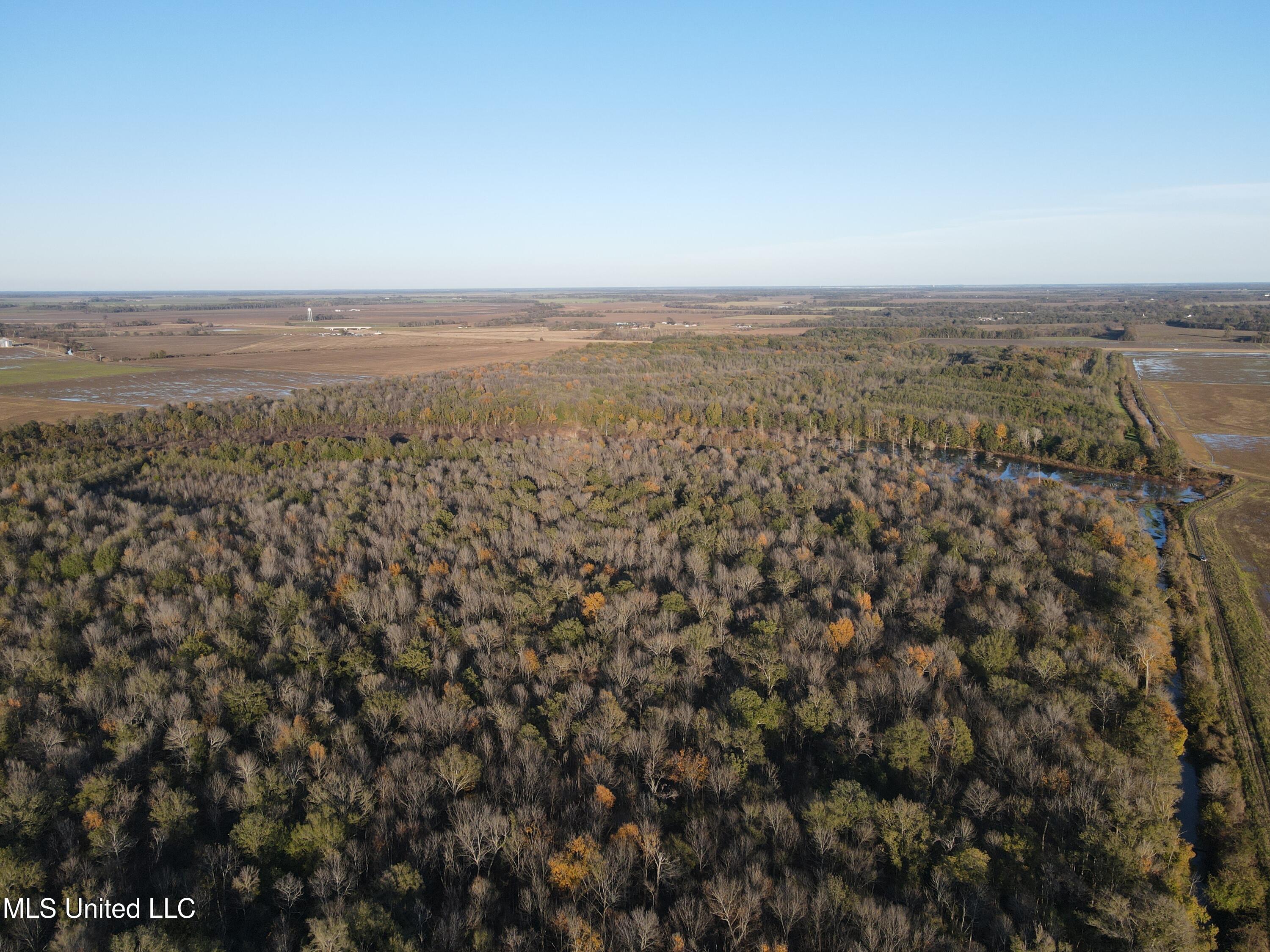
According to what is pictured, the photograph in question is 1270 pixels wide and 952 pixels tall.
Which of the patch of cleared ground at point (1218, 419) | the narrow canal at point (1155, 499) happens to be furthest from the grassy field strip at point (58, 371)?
the patch of cleared ground at point (1218, 419)

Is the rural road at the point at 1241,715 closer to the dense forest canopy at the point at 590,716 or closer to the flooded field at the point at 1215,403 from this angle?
the dense forest canopy at the point at 590,716

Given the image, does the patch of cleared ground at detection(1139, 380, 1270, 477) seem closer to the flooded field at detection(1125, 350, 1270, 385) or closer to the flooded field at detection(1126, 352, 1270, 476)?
the flooded field at detection(1126, 352, 1270, 476)

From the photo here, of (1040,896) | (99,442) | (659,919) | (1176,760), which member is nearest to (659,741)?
(659,919)

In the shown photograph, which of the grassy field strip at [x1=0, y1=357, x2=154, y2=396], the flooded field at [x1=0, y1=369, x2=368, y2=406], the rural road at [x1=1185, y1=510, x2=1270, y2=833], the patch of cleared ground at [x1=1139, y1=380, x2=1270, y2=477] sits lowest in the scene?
the rural road at [x1=1185, y1=510, x2=1270, y2=833]

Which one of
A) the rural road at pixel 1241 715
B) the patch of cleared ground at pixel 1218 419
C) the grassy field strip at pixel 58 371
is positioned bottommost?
the rural road at pixel 1241 715

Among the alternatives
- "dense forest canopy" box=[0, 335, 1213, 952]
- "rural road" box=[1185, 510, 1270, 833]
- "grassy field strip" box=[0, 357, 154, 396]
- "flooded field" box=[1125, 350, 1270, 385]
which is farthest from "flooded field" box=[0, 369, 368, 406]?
"flooded field" box=[1125, 350, 1270, 385]
